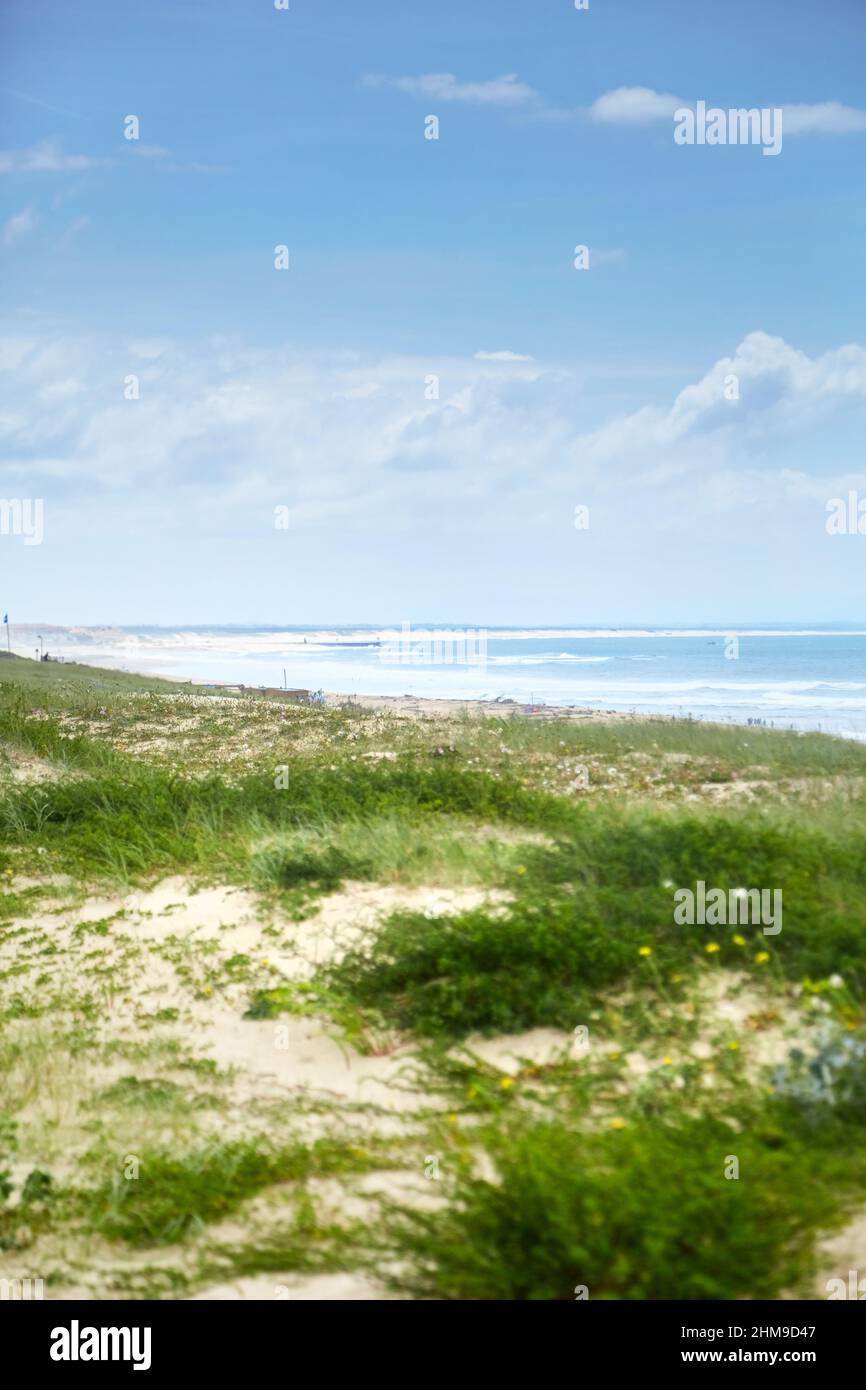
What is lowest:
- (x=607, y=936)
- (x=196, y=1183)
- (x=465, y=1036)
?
(x=196, y=1183)

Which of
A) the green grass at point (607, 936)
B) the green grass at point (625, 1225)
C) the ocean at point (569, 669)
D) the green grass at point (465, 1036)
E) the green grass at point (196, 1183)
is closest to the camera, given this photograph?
the green grass at point (625, 1225)

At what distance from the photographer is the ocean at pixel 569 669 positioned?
26344 mm

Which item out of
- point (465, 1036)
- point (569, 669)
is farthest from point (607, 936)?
point (569, 669)

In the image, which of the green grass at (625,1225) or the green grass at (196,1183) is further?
the green grass at (196,1183)

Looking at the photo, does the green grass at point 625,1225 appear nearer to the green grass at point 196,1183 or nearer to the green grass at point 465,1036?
the green grass at point 465,1036

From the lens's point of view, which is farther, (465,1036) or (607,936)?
(607,936)

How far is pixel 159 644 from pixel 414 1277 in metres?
68.5

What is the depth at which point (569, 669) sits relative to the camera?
42.5 m

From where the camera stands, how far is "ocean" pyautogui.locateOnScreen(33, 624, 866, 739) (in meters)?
26.3

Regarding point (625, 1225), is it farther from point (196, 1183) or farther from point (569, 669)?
point (569, 669)

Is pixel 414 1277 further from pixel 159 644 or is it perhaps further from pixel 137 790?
pixel 159 644

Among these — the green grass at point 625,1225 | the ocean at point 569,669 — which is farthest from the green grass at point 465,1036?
the ocean at point 569,669

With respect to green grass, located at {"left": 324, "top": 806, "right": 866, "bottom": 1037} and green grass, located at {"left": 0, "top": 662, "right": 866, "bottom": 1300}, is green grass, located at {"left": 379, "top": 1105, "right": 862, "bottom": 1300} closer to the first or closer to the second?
green grass, located at {"left": 0, "top": 662, "right": 866, "bottom": 1300}
